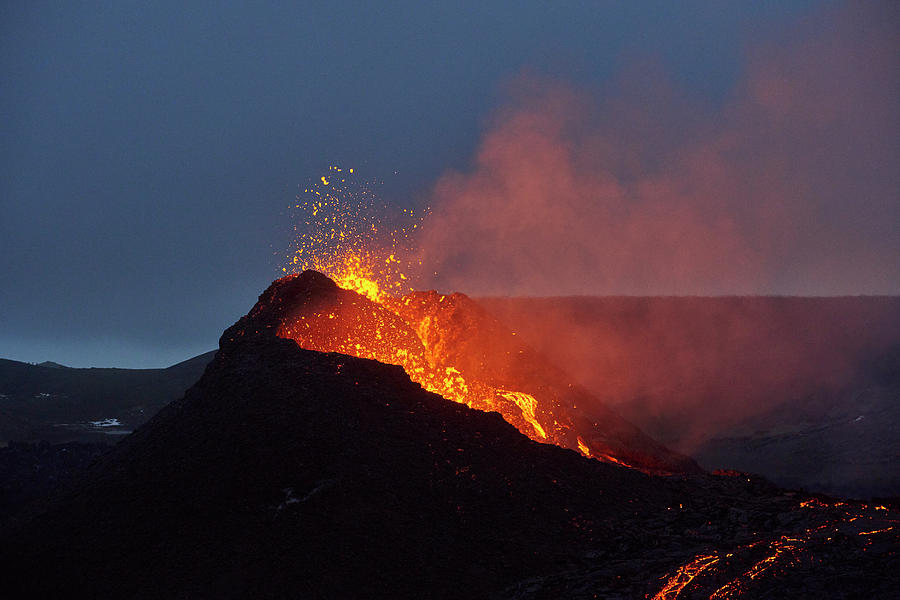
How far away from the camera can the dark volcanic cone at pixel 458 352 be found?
62.6 ft

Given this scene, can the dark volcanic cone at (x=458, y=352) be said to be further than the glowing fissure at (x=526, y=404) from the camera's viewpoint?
No

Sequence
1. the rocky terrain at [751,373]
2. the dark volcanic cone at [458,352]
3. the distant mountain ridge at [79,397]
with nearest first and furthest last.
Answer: the dark volcanic cone at [458,352] < the rocky terrain at [751,373] < the distant mountain ridge at [79,397]

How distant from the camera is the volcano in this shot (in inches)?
431

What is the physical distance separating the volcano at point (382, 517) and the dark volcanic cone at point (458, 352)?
7.95 feet

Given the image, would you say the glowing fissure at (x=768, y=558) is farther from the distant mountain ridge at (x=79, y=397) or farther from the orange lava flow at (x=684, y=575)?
the distant mountain ridge at (x=79, y=397)

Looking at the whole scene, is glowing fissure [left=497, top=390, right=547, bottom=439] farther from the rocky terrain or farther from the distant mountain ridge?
the distant mountain ridge

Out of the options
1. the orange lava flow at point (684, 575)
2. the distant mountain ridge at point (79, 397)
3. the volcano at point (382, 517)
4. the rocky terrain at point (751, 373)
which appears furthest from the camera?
the distant mountain ridge at point (79, 397)

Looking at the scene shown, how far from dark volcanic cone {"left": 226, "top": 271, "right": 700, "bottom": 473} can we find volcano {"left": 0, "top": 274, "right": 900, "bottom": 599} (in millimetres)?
2424

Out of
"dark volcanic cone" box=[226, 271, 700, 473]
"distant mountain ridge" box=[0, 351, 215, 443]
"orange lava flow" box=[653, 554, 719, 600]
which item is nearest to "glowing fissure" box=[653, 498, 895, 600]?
"orange lava flow" box=[653, 554, 719, 600]

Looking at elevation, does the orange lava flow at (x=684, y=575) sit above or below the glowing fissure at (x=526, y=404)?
below

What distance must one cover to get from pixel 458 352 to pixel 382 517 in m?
11.9

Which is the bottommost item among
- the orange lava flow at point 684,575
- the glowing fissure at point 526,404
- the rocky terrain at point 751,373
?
the orange lava flow at point 684,575

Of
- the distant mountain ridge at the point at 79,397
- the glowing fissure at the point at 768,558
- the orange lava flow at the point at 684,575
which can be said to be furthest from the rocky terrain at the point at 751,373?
the distant mountain ridge at the point at 79,397

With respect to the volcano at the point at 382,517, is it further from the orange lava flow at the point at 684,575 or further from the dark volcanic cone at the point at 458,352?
the dark volcanic cone at the point at 458,352
